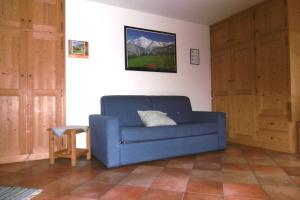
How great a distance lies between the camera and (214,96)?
4.54 metres

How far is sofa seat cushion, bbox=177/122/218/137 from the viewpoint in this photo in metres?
3.04

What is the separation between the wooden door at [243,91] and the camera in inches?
147

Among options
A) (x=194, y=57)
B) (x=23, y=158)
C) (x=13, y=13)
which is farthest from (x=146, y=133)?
(x=13, y=13)

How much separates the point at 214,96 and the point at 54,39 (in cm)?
314

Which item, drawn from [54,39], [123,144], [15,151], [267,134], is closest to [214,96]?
[267,134]

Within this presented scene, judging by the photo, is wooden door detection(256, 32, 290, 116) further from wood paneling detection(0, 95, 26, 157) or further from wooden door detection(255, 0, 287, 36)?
wood paneling detection(0, 95, 26, 157)

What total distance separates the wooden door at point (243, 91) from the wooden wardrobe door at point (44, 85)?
2982 millimetres

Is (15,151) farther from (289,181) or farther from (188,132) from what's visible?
(289,181)

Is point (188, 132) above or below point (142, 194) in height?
above

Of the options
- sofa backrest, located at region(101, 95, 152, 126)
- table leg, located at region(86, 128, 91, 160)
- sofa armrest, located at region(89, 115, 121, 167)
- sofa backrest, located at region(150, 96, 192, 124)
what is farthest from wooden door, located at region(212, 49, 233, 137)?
table leg, located at region(86, 128, 91, 160)

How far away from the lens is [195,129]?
3158 mm

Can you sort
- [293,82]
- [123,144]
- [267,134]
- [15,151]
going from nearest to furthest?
[123,144] → [15,151] → [293,82] → [267,134]

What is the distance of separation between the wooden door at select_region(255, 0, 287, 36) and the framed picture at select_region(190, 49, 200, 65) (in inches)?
45.5

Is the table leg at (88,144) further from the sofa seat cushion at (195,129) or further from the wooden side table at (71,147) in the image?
the sofa seat cushion at (195,129)
